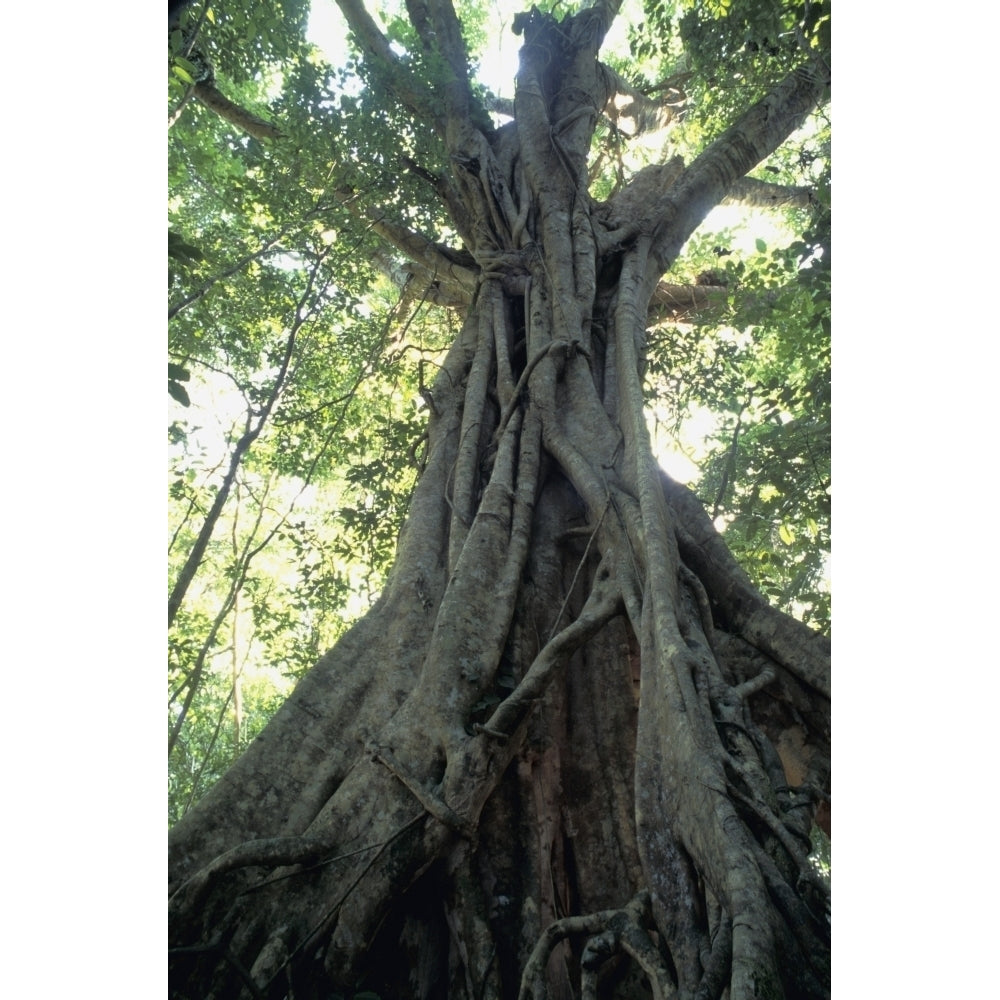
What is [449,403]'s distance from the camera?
171 inches

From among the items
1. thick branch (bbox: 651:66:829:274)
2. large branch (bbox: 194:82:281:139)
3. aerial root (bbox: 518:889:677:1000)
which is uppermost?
large branch (bbox: 194:82:281:139)

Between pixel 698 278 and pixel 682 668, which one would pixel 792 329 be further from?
pixel 682 668

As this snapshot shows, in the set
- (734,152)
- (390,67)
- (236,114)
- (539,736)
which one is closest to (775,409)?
(734,152)

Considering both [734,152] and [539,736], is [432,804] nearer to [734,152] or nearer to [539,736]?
[539,736]

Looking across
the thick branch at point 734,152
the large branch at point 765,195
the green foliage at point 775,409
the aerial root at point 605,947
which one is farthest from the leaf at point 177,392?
the large branch at point 765,195

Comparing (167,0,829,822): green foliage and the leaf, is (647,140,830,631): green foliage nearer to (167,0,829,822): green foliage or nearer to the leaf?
(167,0,829,822): green foliage

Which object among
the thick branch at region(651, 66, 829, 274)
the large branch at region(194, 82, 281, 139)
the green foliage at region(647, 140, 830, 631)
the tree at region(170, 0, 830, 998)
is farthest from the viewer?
the large branch at region(194, 82, 281, 139)

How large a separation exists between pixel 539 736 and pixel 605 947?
88cm

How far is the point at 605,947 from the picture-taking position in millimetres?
1822

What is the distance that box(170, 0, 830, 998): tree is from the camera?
189 centimetres

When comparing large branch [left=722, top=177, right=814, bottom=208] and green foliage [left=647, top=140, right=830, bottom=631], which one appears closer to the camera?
green foliage [left=647, top=140, right=830, bottom=631]

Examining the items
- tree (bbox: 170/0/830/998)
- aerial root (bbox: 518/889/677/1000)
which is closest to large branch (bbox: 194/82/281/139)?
A: tree (bbox: 170/0/830/998)

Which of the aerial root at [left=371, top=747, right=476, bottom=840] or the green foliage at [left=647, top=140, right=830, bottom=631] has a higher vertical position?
the green foliage at [left=647, top=140, right=830, bottom=631]
